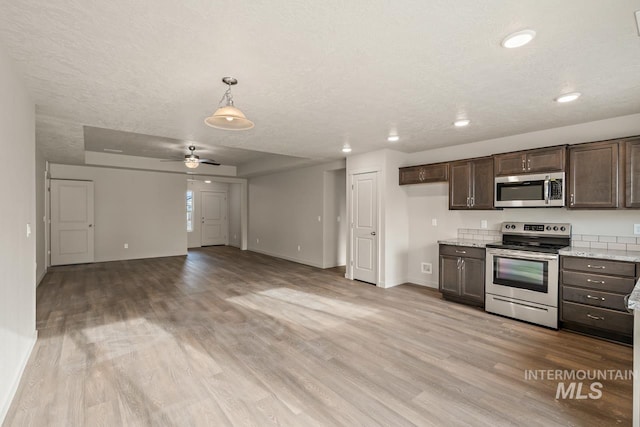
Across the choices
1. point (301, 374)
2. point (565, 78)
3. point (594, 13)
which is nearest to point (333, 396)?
point (301, 374)

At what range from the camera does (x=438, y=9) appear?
166 centimetres

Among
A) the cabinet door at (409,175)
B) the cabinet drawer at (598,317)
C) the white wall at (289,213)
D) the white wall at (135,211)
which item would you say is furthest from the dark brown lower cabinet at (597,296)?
the white wall at (135,211)

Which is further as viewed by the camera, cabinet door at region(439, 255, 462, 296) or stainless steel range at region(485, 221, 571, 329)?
cabinet door at region(439, 255, 462, 296)

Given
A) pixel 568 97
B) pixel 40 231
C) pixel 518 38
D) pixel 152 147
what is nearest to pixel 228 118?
pixel 518 38

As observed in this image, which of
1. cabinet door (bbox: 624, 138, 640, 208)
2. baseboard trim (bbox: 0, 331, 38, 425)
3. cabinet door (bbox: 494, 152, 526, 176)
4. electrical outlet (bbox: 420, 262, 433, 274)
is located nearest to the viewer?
baseboard trim (bbox: 0, 331, 38, 425)

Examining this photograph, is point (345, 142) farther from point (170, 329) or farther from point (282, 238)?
point (282, 238)

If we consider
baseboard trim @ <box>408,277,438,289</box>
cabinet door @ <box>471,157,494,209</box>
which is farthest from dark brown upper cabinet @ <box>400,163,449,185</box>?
baseboard trim @ <box>408,277,438,289</box>

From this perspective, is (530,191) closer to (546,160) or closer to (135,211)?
(546,160)

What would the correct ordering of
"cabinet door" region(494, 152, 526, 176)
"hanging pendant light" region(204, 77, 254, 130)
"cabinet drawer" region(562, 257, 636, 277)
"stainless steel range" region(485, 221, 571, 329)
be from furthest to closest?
"cabinet door" region(494, 152, 526, 176) → "stainless steel range" region(485, 221, 571, 329) → "cabinet drawer" region(562, 257, 636, 277) → "hanging pendant light" region(204, 77, 254, 130)

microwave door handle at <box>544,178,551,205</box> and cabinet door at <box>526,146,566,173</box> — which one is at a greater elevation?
cabinet door at <box>526,146,566,173</box>

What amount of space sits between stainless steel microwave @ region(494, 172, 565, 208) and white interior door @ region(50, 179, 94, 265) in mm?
8841

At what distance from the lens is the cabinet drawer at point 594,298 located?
10.1 ft

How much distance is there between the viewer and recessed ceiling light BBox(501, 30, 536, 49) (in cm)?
186

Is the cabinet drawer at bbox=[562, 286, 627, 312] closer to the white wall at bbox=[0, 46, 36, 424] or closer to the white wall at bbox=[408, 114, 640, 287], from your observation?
the white wall at bbox=[408, 114, 640, 287]
